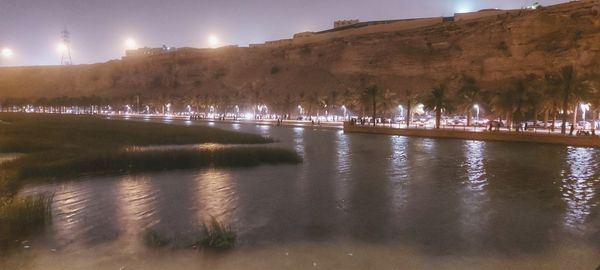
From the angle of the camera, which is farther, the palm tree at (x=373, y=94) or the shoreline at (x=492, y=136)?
the palm tree at (x=373, y=94)

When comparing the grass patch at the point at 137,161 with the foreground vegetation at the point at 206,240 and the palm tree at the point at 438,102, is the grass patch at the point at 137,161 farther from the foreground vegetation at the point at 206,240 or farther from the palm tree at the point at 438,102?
the palm tree at the point at 438,102

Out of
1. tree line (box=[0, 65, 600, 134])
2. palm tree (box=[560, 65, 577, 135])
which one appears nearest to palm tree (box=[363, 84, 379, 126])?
tree line (box=[0, 65, 600, 134])

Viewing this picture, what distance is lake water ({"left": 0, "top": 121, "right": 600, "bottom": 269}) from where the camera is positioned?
10.8 m

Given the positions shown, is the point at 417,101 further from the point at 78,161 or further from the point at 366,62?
the point at 78,161

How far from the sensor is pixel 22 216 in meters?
13.4

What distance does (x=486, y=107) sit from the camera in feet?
221

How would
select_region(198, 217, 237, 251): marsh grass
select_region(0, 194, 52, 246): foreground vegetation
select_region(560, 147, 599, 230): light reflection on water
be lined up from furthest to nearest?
select_region(560, 147, 599, 230): light reflection on water → select_region(0, 194, 52, 246): foreground vegetation → select_region(198, 217, 237, 251): marsh grass

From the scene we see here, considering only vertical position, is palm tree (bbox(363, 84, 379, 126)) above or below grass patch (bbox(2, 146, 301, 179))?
above

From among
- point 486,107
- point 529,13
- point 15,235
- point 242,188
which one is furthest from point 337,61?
point 15,235

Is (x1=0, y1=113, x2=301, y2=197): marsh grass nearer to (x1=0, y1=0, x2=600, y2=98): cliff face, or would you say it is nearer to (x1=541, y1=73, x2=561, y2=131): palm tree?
(x1=541, y1=73, x2=561, y2=131): palm tree

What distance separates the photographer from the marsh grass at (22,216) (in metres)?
12.5

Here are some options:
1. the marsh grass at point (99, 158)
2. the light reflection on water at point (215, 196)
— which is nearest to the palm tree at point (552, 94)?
the marsh grass at point (99, 158)

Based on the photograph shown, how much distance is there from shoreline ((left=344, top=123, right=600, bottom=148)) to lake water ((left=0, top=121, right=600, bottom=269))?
13.1 meters

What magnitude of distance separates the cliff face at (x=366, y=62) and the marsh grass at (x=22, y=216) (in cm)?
7207
